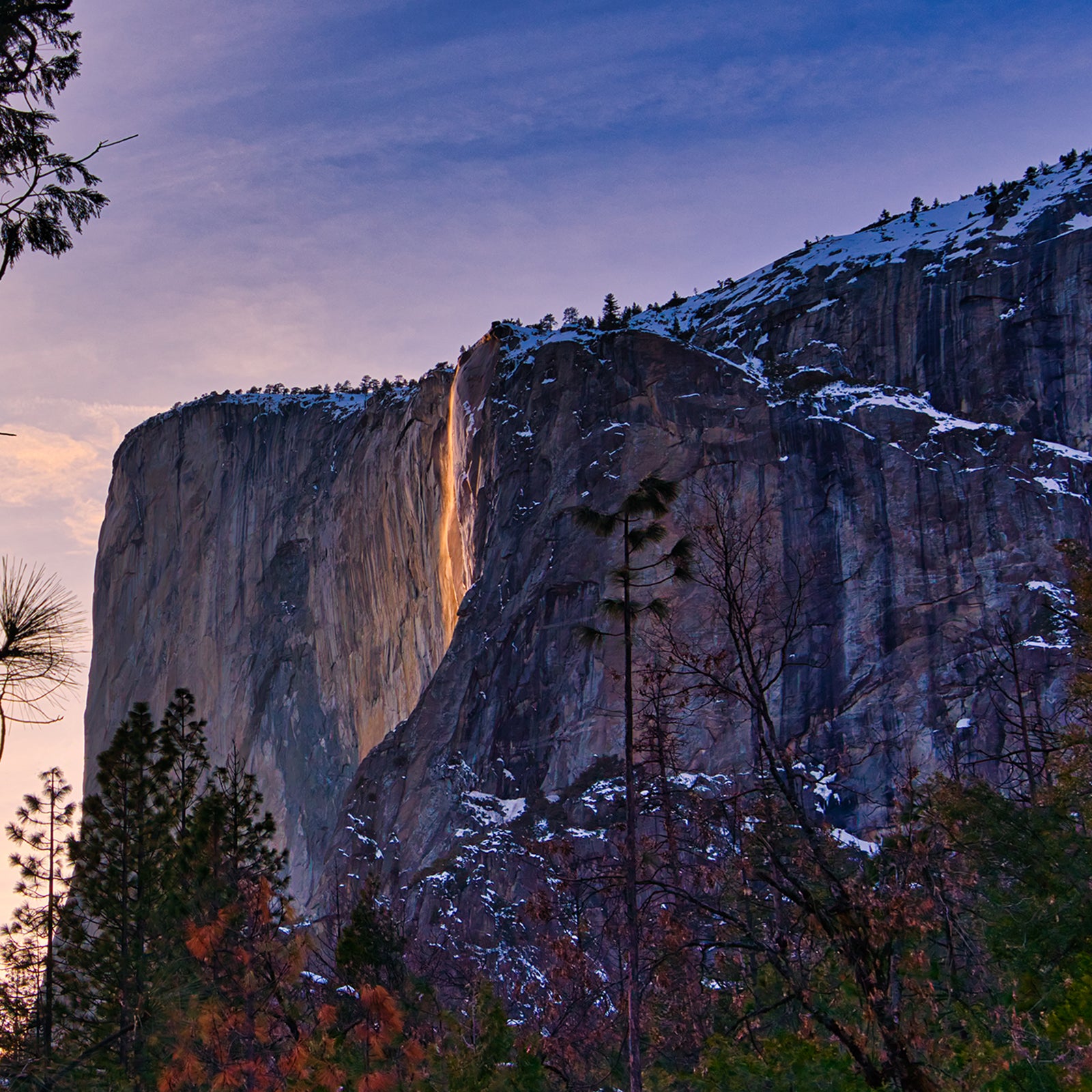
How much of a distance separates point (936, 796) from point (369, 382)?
91910 mm

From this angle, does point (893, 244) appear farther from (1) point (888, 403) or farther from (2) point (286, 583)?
(2) point (286, 583)

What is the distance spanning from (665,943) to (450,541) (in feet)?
205

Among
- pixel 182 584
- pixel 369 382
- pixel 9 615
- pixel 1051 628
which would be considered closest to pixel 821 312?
pixel 1051 628

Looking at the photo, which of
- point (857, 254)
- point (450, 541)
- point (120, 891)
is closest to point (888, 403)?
point (857, 254)

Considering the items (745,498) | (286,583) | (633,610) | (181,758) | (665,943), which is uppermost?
(286,583)

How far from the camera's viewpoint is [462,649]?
206 ft

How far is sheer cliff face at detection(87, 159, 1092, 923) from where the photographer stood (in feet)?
185

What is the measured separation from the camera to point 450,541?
7444 centimetres

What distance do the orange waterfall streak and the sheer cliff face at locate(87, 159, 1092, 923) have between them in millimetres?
404

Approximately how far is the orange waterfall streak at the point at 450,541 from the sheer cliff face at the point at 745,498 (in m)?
0.40

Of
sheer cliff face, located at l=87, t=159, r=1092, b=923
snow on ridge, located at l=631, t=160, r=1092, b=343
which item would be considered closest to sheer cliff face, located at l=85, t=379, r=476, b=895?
sheer cliff face, located at l=87, t=159, r=1092, b=923

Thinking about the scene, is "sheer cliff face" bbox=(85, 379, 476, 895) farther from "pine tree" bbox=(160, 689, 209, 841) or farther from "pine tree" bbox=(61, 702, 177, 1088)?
"pine tree" bbox=(61, 702, 177, 1088)

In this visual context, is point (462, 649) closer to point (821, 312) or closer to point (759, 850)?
point (821, 312)

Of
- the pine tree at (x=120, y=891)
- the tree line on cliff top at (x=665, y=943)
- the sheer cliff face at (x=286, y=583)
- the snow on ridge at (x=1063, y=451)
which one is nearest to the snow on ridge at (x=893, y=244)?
the snow on ridge at (x=1063, y=451)
